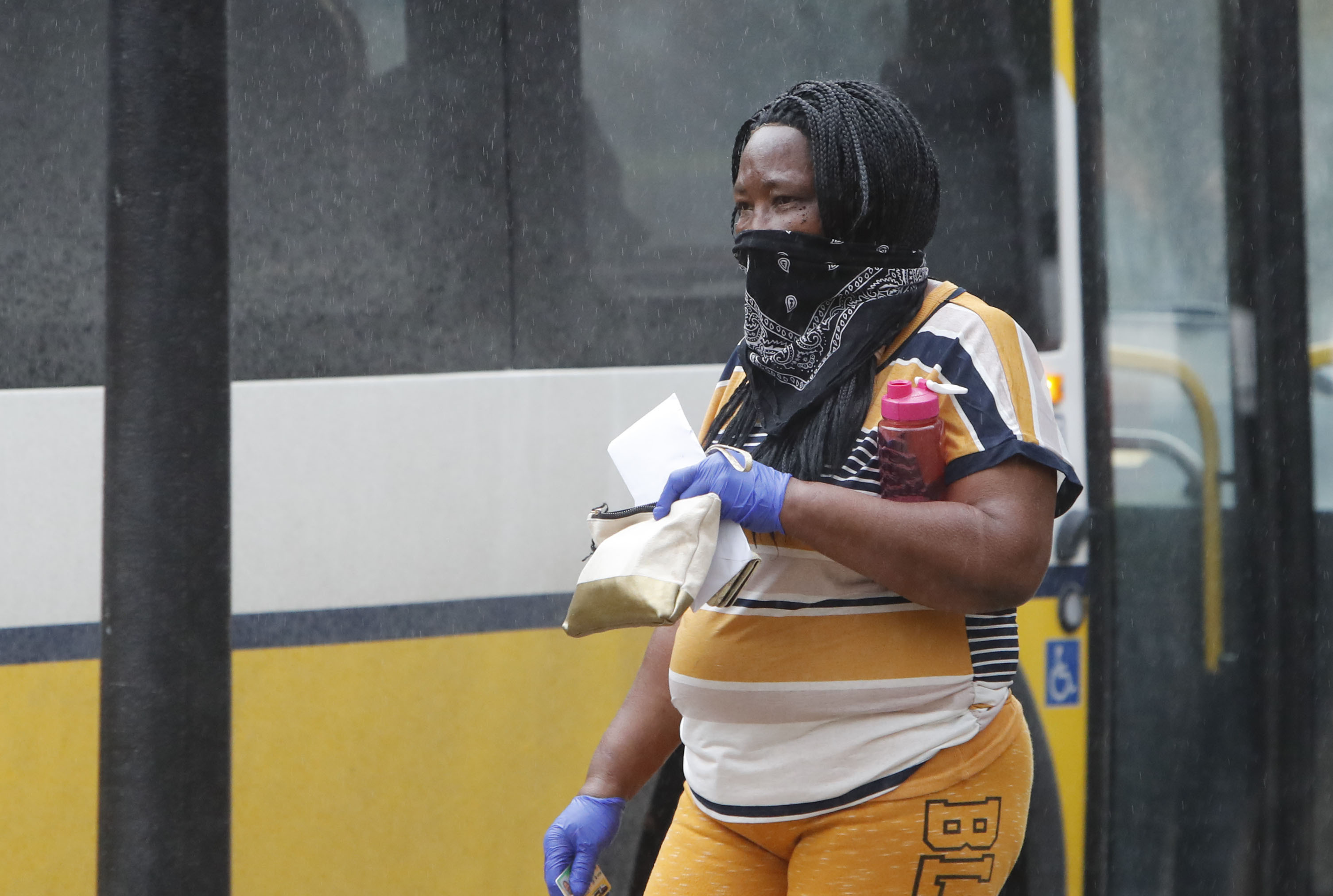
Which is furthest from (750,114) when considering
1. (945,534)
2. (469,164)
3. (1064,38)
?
(945,534)

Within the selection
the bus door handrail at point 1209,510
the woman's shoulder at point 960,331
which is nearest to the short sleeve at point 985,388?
the woman's shoulder at point 960,331

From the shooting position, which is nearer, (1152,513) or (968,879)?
(968,879)

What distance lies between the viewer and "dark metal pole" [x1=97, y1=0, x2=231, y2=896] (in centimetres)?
170

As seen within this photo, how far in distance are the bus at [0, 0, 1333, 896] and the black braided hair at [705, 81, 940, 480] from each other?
0.95m

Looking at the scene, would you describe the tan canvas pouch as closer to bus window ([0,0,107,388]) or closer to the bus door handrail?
bus window ([0,0,107,388])

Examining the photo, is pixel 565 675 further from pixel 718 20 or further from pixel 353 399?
pixel 718 20

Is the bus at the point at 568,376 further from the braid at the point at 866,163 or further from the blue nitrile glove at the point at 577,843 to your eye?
the braid at the point at 866,163

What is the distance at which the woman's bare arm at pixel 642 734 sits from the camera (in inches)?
76.9

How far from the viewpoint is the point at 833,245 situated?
5.56 ft

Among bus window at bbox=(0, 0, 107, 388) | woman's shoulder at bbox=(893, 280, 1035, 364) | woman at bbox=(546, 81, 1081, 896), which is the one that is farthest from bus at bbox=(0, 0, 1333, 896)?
woman's shoulder at bbox=(893, 280, 1035, 364)

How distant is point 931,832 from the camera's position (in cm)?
162

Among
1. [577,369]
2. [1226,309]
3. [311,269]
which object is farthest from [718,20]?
[1226,309]

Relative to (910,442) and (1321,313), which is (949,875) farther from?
(1321,313)

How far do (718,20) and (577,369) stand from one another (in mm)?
773
